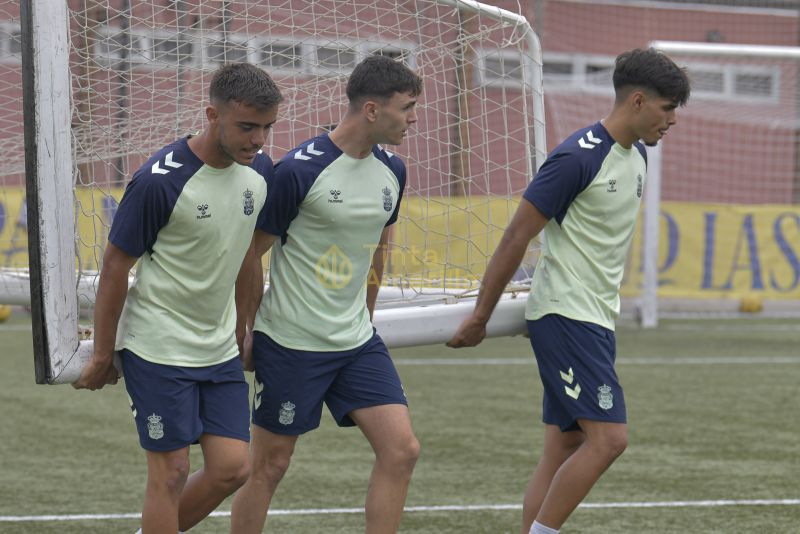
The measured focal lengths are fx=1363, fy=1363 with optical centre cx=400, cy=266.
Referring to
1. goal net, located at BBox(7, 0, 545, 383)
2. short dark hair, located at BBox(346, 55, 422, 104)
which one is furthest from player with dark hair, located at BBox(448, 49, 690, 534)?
short dark hair, located at BBox(346, 55, 422, 104)

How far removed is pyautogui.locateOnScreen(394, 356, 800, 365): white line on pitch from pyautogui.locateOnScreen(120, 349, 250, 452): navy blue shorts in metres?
7.81

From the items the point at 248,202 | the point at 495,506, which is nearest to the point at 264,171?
the point at 248,202

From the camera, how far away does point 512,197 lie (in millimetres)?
5531

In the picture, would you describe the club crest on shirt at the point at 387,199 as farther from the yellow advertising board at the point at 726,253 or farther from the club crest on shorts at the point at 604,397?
the yellow advertising board at the point at 726,253

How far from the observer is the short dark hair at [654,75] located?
458cm

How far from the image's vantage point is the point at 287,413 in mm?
4480

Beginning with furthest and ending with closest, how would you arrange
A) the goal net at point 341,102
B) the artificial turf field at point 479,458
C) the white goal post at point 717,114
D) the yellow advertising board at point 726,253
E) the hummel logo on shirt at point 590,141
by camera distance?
the yellow advertising board at point 726,253
the white goal post at point 717,114
the artificial turf field at point 479,458
the goal net at point 341,102
the hummel logo on shirt at point 590,141

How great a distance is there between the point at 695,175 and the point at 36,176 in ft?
55.7

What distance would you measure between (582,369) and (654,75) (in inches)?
40.0

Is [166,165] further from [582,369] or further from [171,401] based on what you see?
[582,369]

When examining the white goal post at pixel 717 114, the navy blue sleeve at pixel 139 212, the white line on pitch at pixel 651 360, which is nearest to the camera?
the navy blue sleeve at pixel 139 212

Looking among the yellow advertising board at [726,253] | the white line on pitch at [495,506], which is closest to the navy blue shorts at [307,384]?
the white line on pitch at [495,506]

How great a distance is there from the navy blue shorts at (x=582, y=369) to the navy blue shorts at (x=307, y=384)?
21.5 inches

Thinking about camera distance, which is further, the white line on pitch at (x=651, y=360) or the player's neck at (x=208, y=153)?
the white line on pitch at (x=651, y=360)
